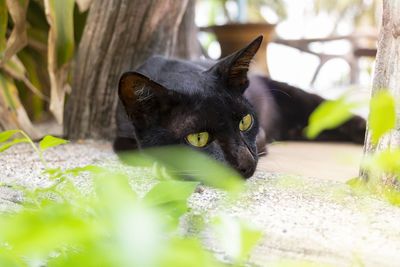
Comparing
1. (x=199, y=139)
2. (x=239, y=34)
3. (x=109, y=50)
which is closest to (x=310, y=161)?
(x=199, y=139)

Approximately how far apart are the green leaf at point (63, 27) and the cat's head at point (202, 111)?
645mm

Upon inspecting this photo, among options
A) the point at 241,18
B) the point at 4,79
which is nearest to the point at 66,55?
the point at 4,79

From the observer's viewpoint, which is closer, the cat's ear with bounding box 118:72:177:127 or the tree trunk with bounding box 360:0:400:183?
the tree trunk with bounding box 360:0:400:183

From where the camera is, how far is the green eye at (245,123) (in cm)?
117

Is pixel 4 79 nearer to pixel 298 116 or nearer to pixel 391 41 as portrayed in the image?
pixel 298 116

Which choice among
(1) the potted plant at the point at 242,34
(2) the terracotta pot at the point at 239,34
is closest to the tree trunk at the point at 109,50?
(1) the potted plant at the point at 242,34

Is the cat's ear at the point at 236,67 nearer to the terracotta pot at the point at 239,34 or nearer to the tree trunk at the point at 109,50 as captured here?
the tree trunk at the point at 109,50

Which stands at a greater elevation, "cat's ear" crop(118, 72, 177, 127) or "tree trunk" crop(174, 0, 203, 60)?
"tree trunk" crop(174, 0, 203, 60)

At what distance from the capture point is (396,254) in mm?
608

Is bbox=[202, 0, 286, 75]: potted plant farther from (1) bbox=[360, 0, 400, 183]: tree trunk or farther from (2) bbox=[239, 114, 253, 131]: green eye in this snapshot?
(1) bbox=[360, 0, 400, 183]: tree trunk

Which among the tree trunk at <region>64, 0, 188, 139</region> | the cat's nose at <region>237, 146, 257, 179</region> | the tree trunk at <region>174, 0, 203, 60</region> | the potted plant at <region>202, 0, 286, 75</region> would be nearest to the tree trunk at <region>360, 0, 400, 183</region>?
the cat's nose at <region>237, 146, 257, 179</region>

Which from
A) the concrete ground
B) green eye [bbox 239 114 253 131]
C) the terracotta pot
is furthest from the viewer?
the terracotta pot

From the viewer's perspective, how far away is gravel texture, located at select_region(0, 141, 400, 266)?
623 mm

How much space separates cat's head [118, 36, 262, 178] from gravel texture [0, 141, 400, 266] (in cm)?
10
